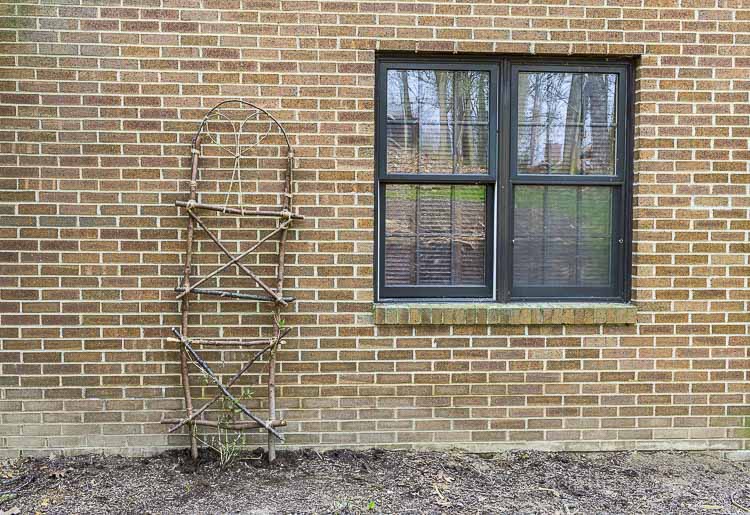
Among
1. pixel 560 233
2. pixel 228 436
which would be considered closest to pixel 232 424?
pixel 228 436

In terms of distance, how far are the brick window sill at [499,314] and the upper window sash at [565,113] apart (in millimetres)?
859

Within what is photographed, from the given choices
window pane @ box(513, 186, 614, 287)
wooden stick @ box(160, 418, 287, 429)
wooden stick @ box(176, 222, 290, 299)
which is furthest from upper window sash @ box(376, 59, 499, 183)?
wooden stick @ box(160, 418, 287, 429)

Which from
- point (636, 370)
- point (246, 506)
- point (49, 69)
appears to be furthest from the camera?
point (636, 370)

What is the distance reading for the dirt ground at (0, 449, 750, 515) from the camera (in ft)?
10.9

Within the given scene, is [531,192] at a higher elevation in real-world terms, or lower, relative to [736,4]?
lower

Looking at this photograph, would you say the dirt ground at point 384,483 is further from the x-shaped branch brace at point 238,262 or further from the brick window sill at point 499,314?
the x-shaped branch brace at point 238,262

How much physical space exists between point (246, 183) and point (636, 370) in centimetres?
288

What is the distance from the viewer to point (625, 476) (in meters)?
3.71

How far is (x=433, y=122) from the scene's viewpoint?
3.98 meters

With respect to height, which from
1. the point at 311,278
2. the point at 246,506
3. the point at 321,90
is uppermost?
the point at 321,90

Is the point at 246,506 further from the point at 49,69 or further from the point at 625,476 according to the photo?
the point at 49,69

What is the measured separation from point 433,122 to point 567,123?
925 millimetres

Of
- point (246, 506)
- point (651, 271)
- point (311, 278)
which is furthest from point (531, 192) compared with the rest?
point (246, 506)

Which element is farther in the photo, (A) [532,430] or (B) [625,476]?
(A) [532,430]
